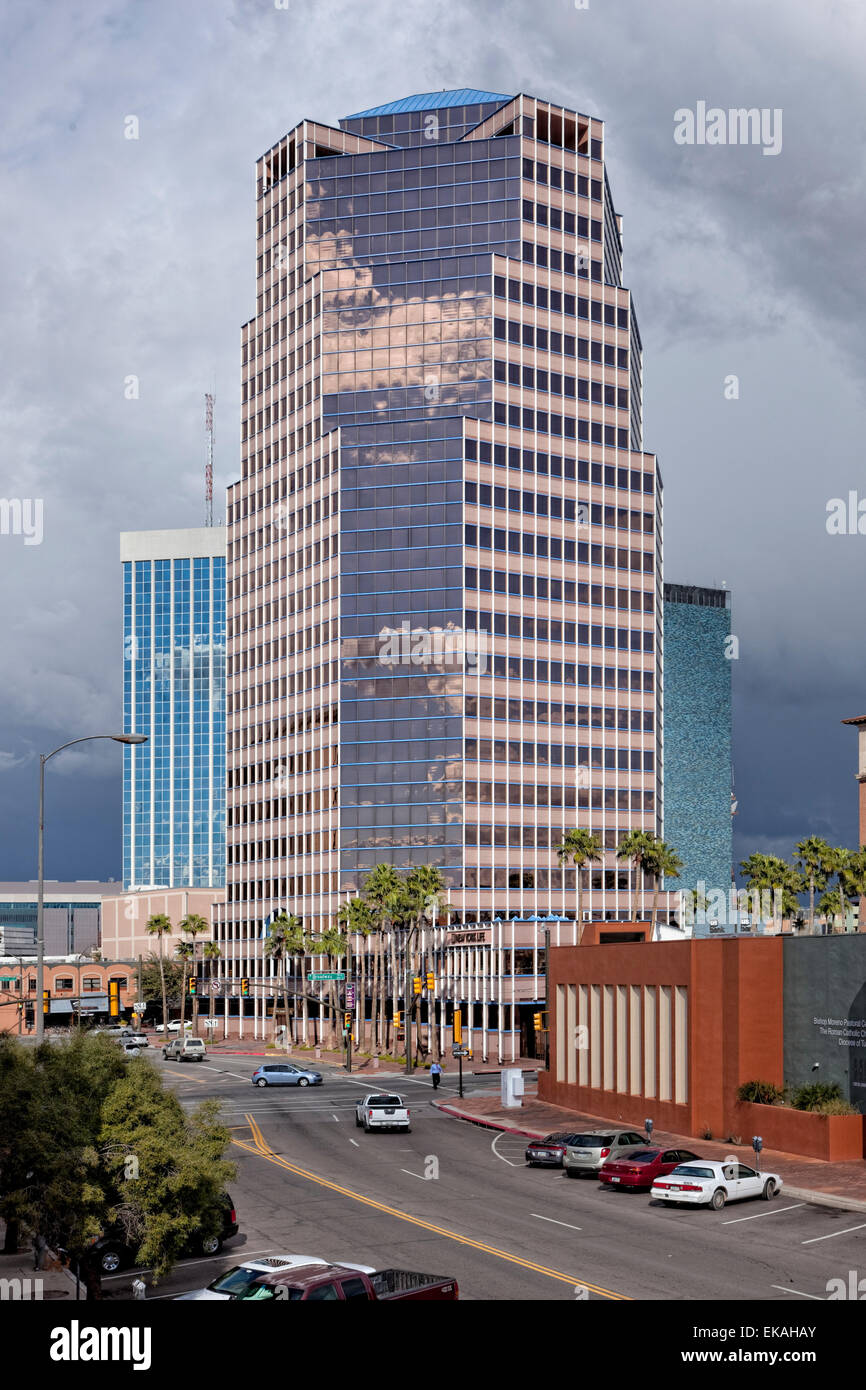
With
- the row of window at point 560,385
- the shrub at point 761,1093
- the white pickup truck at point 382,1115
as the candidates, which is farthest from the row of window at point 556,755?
the shrub at point 761,1093

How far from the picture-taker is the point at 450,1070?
97812mm

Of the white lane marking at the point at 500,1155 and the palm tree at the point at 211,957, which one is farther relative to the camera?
the palm tree at the point at 211,957

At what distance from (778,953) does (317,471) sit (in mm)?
99222

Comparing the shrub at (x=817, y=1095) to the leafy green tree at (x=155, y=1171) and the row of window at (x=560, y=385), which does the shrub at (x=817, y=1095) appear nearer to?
the leafy green tree at (x=155, y=1171)

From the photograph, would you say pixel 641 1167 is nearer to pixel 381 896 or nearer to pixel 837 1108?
pixel 837 1108

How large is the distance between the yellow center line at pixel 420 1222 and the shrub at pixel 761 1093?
15.1m

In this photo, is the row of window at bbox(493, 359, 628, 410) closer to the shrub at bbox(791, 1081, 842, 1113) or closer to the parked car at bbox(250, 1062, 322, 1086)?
the parked car at bbox(250, 1062, 322, 1086)

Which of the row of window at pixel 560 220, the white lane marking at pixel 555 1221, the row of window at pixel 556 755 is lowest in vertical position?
the white lane marking at pixel 555 1221

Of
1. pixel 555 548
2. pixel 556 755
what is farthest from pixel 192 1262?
pixel 555 548

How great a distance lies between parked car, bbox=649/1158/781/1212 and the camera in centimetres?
3844

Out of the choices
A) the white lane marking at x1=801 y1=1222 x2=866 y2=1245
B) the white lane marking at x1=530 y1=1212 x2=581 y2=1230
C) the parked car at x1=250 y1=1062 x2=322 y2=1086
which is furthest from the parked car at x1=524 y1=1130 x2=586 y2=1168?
the parked car at x1=250 y1=1062 x2=322 y2=1086

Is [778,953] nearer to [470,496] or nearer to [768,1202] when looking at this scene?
[768,1202]

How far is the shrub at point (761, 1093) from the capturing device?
49.2 meters
